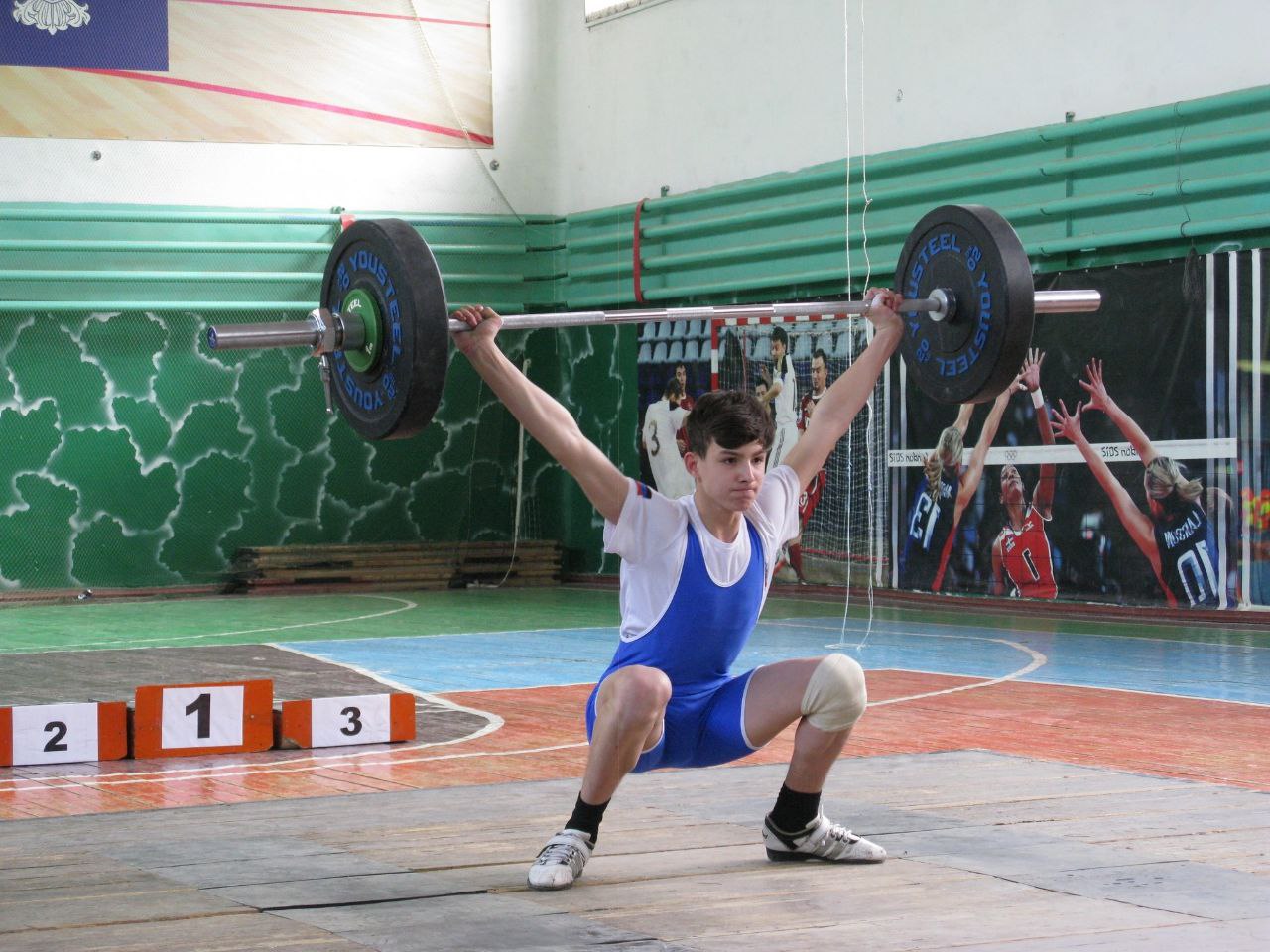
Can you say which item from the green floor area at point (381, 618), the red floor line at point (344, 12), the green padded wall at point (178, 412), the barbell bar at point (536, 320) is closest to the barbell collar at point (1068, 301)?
the barbell bar at point (536, 320)

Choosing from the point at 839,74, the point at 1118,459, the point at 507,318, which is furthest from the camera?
the point at 839,74

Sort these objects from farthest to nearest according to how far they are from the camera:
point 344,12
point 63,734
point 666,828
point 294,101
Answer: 1. point 344,12
2. point 294,101
3. point 63,734
4. point 666,828

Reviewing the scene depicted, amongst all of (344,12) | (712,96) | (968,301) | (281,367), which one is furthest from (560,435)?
(344,12)

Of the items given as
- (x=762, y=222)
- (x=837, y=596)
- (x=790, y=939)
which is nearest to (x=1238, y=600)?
(x=837, y=596)

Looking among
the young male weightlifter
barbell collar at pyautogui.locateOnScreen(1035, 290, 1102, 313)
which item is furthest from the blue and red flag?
the young male weightlifter

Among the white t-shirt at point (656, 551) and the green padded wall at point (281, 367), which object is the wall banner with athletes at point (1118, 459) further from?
the white t-shirt at point (656, 551)

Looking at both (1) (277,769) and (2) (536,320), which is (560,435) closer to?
(2) (536,320)

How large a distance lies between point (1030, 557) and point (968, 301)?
18.2 feet

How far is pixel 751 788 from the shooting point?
3.87 m

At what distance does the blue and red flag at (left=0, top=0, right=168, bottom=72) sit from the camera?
10719mm

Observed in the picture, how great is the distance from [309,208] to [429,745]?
728 cm

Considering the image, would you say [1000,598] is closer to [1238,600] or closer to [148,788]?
[1238,600]

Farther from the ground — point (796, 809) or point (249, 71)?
point (249, 71)

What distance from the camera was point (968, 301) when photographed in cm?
354
